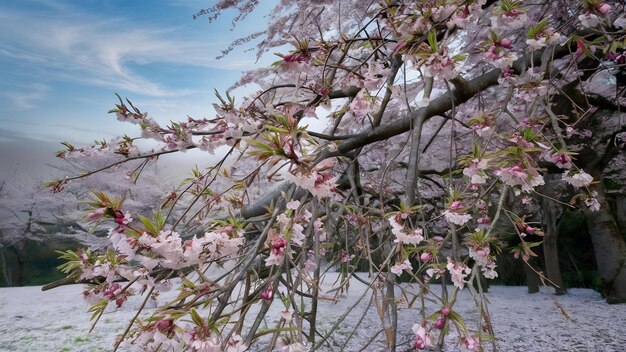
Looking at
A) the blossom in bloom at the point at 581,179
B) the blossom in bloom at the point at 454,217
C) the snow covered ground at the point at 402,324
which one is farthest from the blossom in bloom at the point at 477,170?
the snow covered ground at the point at 402,324

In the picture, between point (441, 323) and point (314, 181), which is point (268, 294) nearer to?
point (314, 181)

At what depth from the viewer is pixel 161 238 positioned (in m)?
1.24

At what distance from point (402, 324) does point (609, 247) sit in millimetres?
4178

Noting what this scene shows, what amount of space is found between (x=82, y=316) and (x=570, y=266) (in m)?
11.5

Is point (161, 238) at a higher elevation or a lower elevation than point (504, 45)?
lower

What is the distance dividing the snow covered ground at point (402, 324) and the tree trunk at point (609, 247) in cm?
35

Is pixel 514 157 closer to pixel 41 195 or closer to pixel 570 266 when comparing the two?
pixel 570 266

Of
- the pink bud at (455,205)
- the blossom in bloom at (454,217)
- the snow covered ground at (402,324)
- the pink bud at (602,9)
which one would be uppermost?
the pink bud at (602,9)

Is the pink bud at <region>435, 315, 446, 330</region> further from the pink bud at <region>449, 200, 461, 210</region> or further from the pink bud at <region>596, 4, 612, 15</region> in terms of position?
the pink bud at <region>596, 4, 612, 15</region>

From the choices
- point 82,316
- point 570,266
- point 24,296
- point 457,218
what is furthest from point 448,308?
point 570,266

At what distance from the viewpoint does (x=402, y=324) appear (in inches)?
214

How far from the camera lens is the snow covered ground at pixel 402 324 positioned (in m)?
4.40

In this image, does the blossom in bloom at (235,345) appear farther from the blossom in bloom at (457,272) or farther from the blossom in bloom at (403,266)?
the blossom in bloom at (457,272)

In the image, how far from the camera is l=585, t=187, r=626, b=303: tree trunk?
6.65 m
